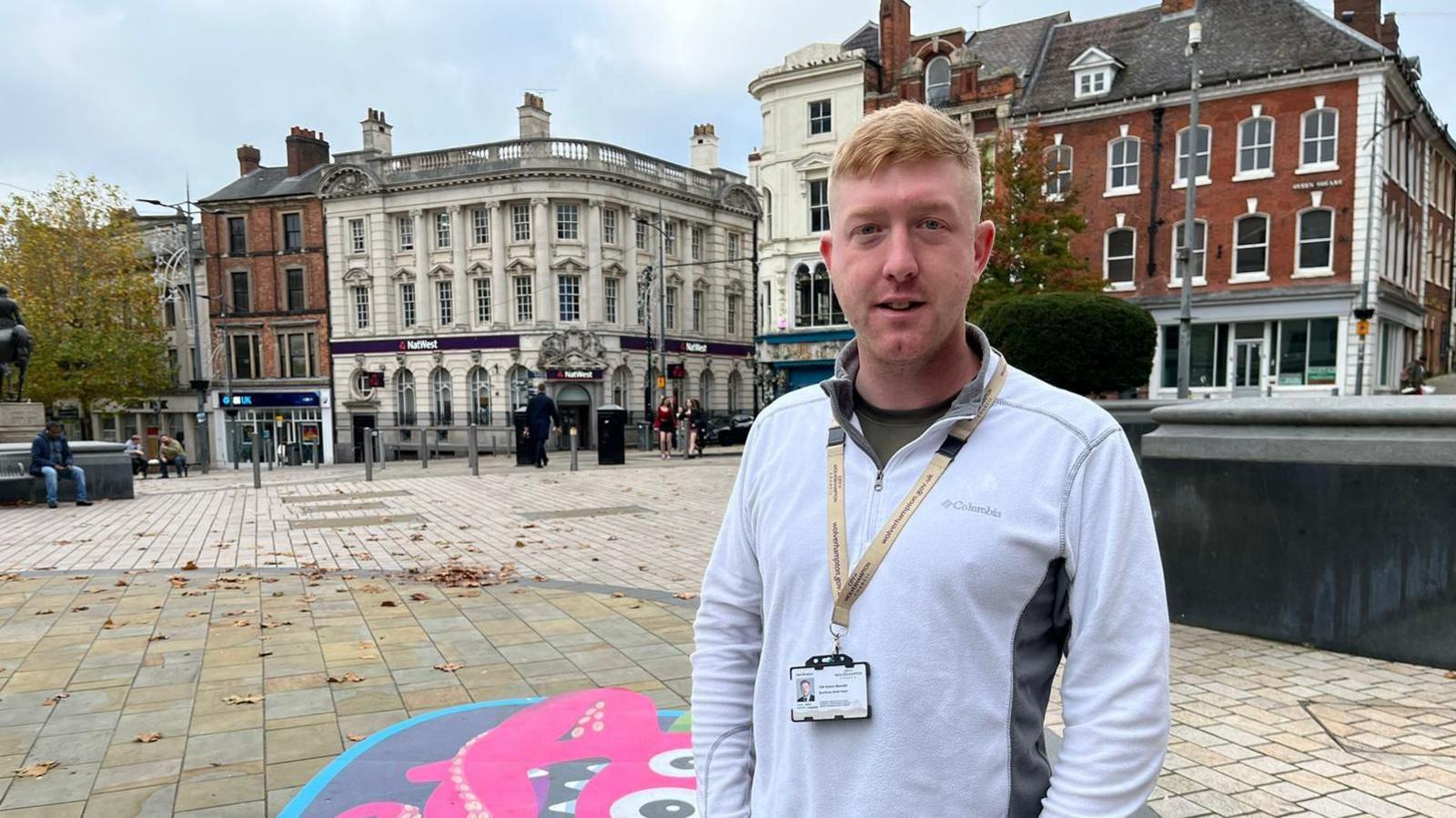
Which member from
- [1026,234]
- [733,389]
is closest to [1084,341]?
[1026,234]

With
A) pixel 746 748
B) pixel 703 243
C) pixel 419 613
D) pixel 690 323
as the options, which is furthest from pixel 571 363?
pixel 746 748

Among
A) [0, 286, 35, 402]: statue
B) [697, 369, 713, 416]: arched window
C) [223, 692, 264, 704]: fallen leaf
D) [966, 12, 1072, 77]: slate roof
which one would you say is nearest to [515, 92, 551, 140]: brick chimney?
[697, 369, 713, 416]: arched window

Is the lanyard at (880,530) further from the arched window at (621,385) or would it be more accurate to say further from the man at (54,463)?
the arched window at (621,385)

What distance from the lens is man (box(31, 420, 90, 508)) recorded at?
13.6 m

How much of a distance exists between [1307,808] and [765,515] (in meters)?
2.93

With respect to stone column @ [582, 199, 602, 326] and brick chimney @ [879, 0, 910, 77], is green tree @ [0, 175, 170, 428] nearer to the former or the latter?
stone column @ [582, 199, 602, 326]

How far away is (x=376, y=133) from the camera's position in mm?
43062

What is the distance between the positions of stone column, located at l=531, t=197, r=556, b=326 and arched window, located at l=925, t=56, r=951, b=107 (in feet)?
57.6

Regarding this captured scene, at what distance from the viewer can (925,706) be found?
141 centimetres

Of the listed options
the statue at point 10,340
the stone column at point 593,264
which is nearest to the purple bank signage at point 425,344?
the stone column at point 593,264

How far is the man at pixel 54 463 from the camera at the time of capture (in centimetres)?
1359

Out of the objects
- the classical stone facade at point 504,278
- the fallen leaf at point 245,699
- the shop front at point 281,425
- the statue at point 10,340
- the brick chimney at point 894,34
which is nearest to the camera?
the fallen leaf at point 245,699

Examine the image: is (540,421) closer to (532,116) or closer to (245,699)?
(245,699)

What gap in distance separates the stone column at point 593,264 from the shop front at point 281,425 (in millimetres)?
14976
